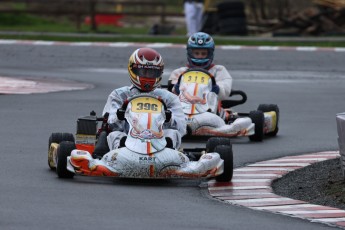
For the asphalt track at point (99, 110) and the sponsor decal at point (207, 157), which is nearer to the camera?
the asphalt track at point (99, 110)

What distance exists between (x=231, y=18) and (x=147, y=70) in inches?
890

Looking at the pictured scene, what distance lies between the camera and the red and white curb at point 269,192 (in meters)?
9.51

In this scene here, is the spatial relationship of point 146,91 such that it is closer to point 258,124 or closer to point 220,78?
point 258,124

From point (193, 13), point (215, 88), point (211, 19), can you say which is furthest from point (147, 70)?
point (211, 19)

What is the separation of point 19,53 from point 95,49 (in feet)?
5.74

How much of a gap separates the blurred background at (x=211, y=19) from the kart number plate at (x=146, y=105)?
22.4 m

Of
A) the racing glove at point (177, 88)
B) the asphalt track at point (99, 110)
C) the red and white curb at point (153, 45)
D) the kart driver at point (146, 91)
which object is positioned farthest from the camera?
the red and white curb at point (153, 45)

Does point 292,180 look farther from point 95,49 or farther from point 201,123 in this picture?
point 95,49


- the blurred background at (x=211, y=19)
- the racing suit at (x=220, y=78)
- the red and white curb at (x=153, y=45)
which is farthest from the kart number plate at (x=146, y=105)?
the blurred background at (x=211, y=19)

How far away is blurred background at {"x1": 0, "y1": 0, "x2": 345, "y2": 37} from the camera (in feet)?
113

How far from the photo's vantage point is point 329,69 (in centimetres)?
2619

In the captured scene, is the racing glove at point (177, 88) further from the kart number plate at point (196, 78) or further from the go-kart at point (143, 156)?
the go-kart at point (143, 156)

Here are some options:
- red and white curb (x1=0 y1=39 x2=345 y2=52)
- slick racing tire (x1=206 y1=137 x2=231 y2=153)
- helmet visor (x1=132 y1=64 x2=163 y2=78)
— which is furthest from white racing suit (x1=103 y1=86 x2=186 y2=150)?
red and white curb (x1=0 y1=39 x2=345 y2=52)

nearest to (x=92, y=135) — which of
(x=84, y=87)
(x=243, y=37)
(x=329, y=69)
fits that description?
(x=84, y=87)
